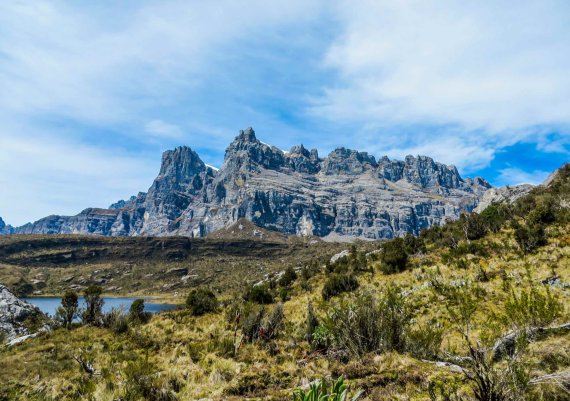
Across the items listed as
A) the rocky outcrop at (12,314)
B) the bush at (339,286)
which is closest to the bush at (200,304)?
the bush at (339,286)

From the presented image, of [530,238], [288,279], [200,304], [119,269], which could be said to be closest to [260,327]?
[200,304]

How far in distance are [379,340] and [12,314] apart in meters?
32.4

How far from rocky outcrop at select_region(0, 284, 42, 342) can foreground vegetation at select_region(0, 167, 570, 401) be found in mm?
4042

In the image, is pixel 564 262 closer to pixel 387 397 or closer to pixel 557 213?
pixel 557 213

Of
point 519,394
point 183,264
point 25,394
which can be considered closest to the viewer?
point 519,394

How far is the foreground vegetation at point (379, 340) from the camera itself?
5.98 meters

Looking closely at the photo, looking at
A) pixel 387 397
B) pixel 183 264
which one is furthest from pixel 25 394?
pixel 183 264

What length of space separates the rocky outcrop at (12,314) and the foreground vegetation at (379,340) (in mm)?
4042

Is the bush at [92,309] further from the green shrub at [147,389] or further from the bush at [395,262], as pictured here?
the bush at [395,262]

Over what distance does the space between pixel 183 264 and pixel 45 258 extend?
7998 centimetres

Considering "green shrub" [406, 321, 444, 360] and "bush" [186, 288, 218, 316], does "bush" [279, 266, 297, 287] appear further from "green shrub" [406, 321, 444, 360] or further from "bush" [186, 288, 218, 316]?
"green shrub" [406, 321, 444, 360]

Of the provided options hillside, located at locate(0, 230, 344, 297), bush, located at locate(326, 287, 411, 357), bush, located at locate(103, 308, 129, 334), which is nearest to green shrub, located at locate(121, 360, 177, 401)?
bush, located at locate(326, 287, 411, 357)

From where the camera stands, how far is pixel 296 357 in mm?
11500

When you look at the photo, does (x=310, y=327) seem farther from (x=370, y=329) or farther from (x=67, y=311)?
(x=67, y=311)
